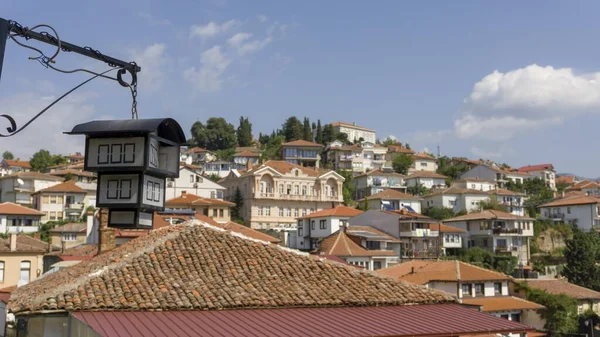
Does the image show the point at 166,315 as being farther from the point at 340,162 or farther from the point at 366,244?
the point at 340,162

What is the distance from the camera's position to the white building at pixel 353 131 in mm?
139250

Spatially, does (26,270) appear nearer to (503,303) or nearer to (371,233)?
(503,303)

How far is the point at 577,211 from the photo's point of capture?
82125 millimetres

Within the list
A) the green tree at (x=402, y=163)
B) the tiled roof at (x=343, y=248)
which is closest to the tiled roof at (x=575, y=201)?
the green tree at (x=402, y=163)

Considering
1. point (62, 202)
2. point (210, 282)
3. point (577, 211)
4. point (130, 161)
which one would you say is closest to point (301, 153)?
point (577, 211)

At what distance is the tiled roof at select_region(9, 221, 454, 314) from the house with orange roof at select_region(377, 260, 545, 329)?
63.9ft

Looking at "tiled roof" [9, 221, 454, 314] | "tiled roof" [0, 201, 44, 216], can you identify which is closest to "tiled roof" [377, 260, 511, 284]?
"tiled roof" [9, 221, 454, 314]

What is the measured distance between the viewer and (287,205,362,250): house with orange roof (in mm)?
59812

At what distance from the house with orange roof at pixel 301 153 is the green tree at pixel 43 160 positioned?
36.1 m

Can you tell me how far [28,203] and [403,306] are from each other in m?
69.5

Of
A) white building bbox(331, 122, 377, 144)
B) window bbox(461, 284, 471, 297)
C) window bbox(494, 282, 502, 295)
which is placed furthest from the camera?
white building bbox(331, 122, 377, 144)

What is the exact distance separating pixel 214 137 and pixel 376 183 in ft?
139

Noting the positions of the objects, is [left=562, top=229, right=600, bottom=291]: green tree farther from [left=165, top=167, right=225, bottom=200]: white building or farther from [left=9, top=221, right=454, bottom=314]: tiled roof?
[left=9, top=221, right=454, bottom=314]: tiled roof

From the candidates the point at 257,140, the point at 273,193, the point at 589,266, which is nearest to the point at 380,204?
the point at 273,193
